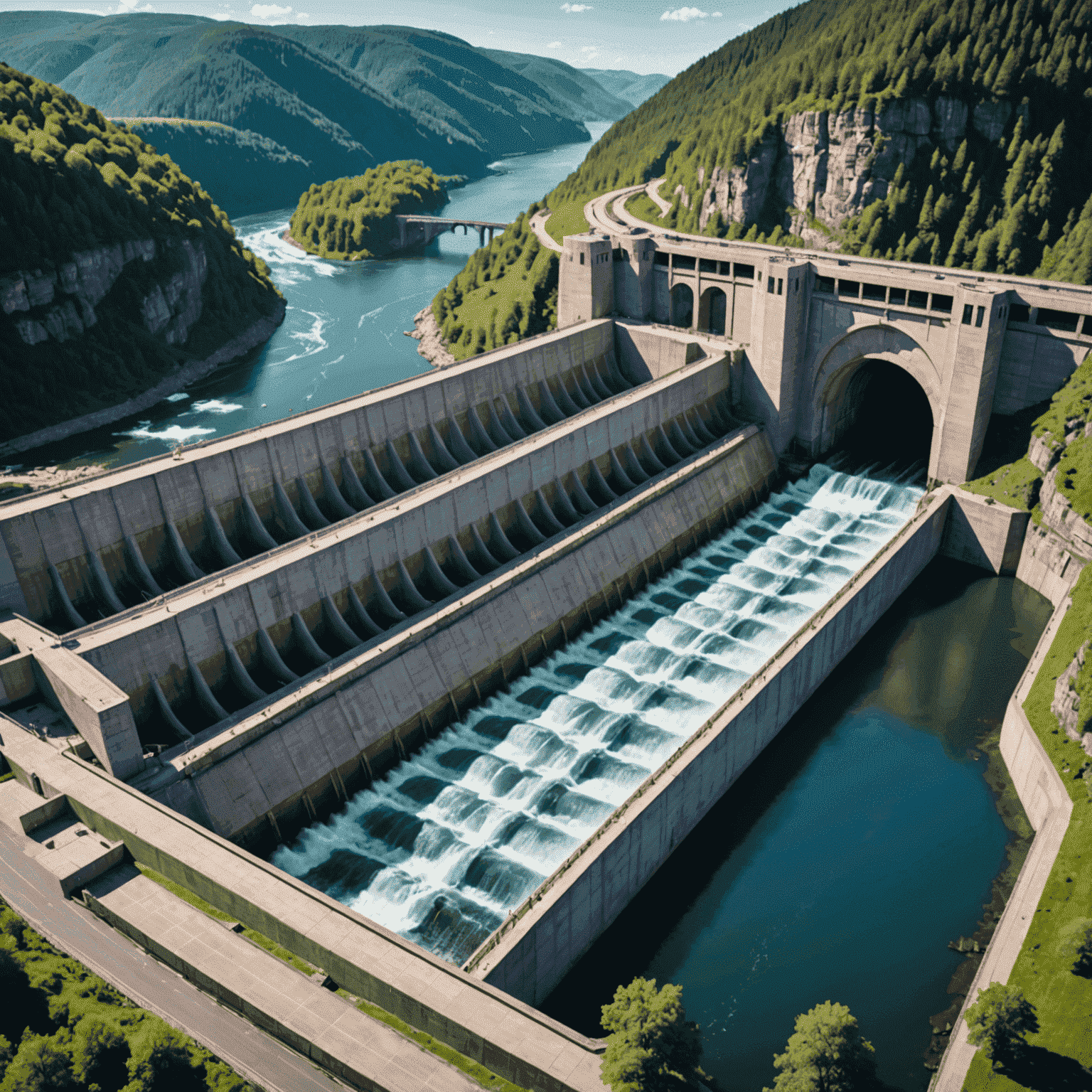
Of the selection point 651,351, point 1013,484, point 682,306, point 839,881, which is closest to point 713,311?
point 682,306

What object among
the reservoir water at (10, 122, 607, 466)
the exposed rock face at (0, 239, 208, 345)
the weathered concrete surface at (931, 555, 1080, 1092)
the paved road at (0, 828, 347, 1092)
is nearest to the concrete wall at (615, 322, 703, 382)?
the reservoir water at (10, 122, 607, 466)

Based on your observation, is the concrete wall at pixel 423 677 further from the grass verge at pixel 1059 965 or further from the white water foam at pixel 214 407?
the white water foam at pixel 214 407

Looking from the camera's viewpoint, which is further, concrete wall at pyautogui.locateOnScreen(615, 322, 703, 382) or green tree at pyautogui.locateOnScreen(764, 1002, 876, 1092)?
concrete wall at pyautogui.locateOnScreen(615, 322, 703, 382)

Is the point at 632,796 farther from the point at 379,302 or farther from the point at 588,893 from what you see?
the point at 379,302

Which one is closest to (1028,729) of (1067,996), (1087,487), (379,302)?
(1067,996)

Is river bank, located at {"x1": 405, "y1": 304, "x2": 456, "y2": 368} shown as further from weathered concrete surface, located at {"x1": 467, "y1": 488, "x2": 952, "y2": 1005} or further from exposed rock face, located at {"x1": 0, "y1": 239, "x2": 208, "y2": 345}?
weathered concrete surface, located at {"x1": 467, "y1": 488, "x2": 952, "y2": 1005}

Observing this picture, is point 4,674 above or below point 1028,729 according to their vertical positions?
above
